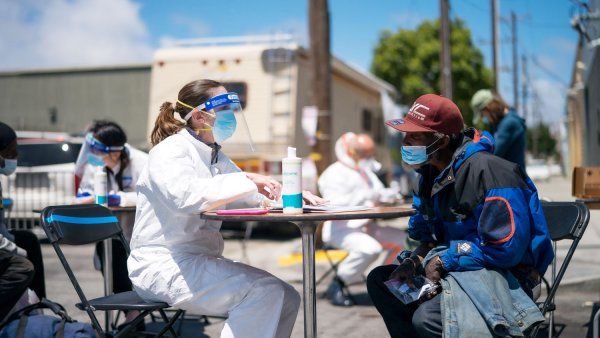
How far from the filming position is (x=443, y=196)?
3.17m

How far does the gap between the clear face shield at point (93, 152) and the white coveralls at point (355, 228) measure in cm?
221

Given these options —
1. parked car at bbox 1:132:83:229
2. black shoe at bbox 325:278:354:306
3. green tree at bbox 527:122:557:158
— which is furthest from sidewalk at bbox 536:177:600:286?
green tree at bbox 527:122:557:158

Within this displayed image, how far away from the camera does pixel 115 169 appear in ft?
17.0

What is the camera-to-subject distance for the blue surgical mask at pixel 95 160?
526 centimetres

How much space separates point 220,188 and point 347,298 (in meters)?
3.45

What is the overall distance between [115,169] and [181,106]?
5.90 ft

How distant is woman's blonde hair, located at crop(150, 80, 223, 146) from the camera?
11.6 ft

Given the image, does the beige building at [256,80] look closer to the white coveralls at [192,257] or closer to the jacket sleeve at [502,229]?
the white coveralls at [192,257]

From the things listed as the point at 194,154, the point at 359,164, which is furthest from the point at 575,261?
the point at 194,154

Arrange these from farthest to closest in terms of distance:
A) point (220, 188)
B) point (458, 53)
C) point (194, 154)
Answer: point (458, 53)
point (194, 154)
point (220, 188)

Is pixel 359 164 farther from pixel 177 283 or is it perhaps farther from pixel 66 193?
pixel 66 193

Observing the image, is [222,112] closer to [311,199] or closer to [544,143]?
[311,199]

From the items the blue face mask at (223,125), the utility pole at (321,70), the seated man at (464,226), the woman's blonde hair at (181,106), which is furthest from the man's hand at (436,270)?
the utility pole at (321,70)

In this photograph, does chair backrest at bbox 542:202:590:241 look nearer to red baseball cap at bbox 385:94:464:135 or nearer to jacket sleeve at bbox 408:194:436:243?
jacket sleeve at bbox 408:194:436:243
